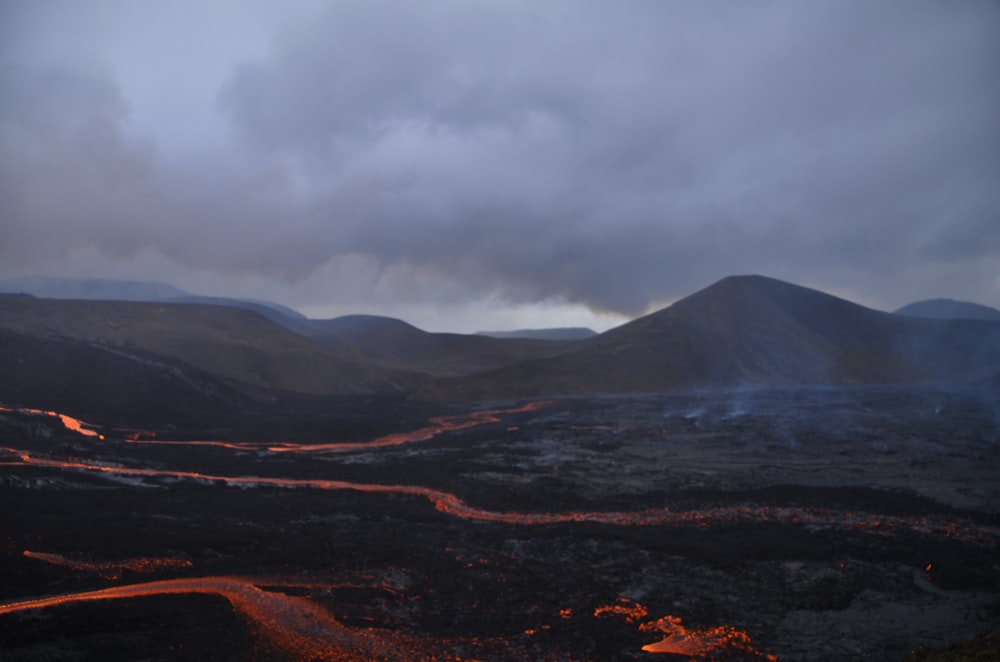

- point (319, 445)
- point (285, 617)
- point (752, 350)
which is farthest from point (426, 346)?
point (285, 617)

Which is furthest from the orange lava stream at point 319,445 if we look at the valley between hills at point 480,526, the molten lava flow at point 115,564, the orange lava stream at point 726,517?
the molten lava flow at point 115,564

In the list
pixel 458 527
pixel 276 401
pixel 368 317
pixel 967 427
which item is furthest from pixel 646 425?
pixel 368 317

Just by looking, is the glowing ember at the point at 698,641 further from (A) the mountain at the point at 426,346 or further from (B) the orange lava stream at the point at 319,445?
(A) the mountain at the point at 426,346

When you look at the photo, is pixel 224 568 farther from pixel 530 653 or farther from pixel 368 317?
pixel 368 317

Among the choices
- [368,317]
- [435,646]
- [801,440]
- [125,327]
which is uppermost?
[368,317]

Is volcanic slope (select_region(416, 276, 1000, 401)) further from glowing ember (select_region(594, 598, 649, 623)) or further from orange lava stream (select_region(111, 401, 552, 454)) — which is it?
glowing ember (select_region(594, 598, 649, 623))

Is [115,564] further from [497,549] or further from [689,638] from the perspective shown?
[689,638]
